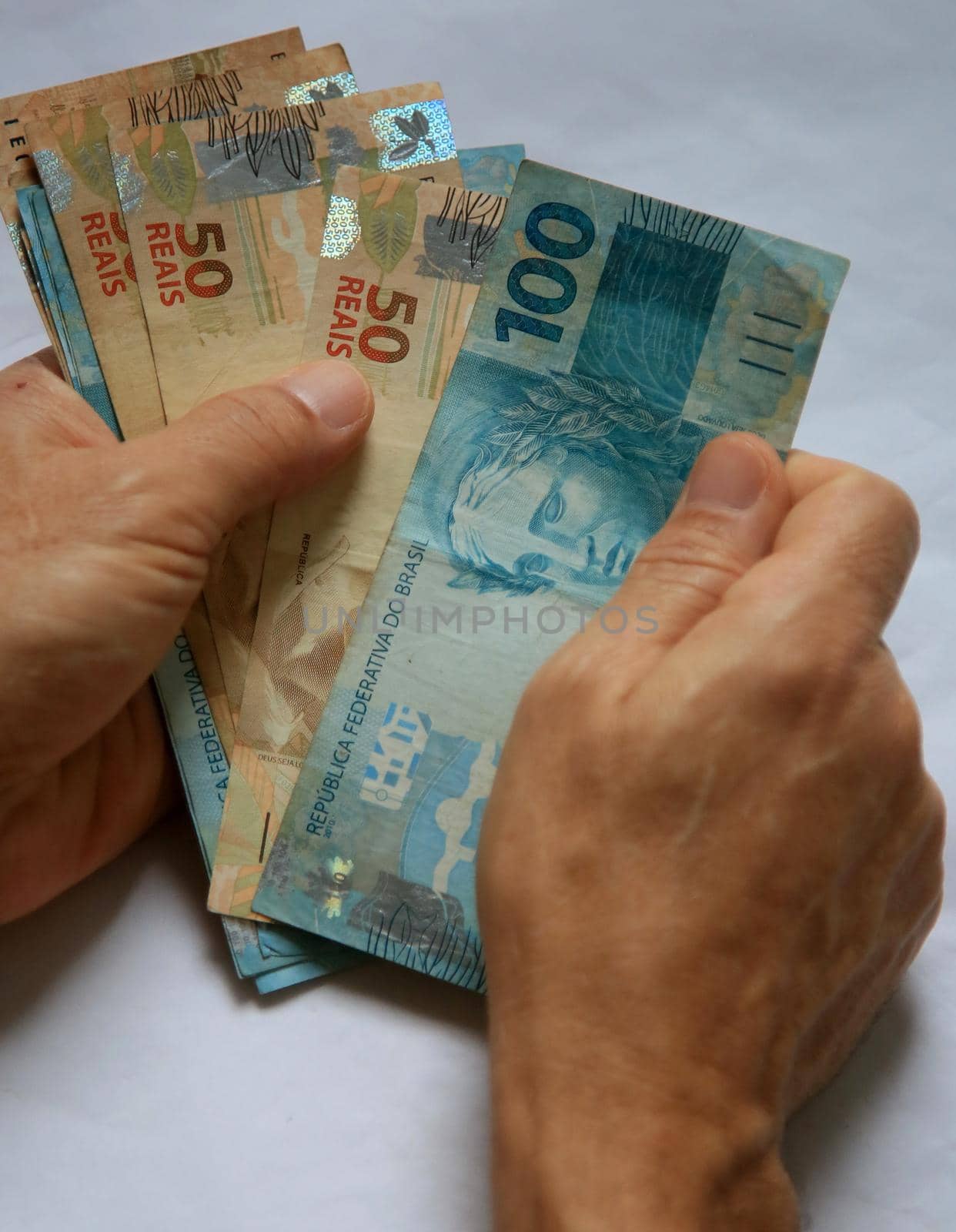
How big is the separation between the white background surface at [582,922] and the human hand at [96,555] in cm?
11

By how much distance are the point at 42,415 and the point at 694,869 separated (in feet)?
2.08

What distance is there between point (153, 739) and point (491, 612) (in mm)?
330

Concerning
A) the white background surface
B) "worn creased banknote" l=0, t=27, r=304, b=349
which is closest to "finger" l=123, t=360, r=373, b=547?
"worn creased banknote" l=0, t=27, r=304, b=349

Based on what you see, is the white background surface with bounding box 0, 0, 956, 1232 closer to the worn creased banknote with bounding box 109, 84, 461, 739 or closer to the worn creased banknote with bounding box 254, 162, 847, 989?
the worn creased banknote with bounding box 254, 162, 847, 989

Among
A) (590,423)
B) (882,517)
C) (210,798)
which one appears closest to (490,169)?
(590,423)

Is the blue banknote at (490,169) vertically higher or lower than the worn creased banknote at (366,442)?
higher

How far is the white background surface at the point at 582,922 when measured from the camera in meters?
0.88

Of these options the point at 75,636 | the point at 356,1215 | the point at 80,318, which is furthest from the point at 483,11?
the point at 356,1215

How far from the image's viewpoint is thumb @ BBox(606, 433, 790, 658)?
75 cm

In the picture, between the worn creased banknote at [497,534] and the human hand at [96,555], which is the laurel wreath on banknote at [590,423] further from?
the human hand at [96,555]

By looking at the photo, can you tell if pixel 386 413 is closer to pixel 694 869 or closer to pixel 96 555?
pixel 96 555

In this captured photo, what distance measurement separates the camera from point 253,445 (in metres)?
0.80

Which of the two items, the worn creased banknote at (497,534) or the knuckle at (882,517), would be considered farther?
the worn creased banknote at (497,534)

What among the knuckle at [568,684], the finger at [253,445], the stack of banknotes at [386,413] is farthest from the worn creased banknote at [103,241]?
the knuckle at [568,684]
